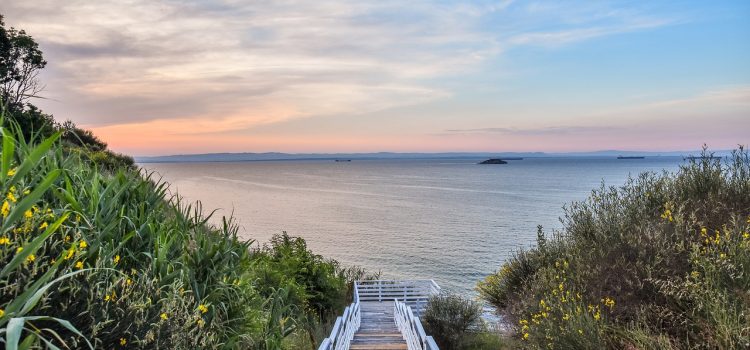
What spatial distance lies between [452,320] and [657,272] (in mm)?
8328

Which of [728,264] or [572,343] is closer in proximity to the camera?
[728,264]

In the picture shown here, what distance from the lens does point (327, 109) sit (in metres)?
53.4

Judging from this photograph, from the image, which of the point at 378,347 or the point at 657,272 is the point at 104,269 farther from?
the point at 378,347

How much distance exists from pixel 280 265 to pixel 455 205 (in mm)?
69638

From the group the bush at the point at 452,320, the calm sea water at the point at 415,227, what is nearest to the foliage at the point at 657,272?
the bush at the point at 452,320

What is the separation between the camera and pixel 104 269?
11.1 ft

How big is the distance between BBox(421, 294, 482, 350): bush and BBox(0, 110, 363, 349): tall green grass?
7.83 meters

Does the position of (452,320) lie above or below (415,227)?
above

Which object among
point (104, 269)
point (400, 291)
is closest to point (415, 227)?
point (400, 291)

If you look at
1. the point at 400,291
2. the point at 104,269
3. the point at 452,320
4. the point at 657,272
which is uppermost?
the point at 104,269

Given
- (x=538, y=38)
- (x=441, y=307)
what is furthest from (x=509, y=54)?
(x=441, y=307)

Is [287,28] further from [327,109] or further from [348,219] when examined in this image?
[348,219]

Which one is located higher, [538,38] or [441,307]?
[538,38]

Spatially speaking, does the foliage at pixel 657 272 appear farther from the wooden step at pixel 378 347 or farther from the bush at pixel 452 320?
the bush at pixel 452 320
